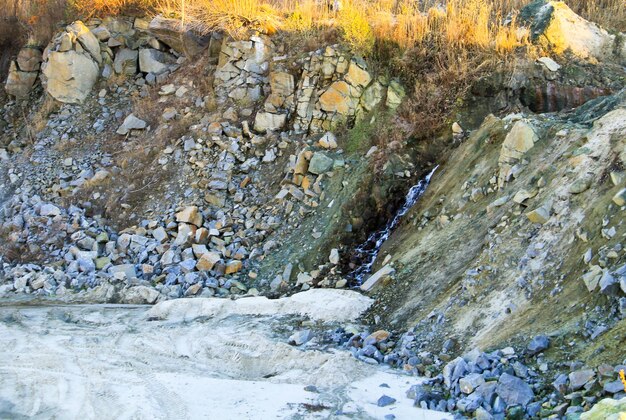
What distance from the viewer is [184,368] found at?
587 centimetres

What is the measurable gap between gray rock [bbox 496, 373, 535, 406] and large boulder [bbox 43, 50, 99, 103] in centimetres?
1021

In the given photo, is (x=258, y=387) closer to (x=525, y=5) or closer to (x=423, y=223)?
(x=423, y=223)

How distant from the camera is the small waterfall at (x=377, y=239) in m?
7.98

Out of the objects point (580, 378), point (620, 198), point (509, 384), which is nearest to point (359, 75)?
point (620, 198)

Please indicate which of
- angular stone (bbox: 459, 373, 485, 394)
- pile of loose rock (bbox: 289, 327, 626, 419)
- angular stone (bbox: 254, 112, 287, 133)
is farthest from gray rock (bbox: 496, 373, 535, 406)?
angular stone (bbox: 254, 112, 287, 133)

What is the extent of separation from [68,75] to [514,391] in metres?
10.5

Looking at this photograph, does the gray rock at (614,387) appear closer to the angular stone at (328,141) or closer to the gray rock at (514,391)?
the gray rock at (514,391)

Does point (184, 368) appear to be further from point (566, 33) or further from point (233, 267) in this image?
point (566, 33)

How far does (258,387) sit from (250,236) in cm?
391

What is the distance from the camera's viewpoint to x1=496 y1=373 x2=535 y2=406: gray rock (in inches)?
164

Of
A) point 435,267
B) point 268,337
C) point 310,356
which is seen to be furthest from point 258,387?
point 435,267

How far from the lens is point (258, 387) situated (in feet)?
17.2

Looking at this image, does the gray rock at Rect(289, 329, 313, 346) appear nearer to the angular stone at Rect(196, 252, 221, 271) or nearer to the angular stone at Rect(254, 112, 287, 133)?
the angular stone at Rect(196, 252, 221, 271)

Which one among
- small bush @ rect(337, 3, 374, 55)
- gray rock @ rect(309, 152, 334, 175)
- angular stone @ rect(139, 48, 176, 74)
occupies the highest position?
small bush @ rect(337, 3, 374, 55)
